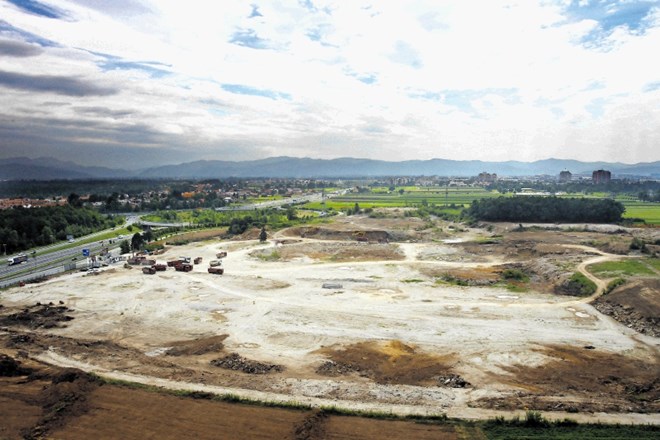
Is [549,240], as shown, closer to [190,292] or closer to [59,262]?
[190,292]

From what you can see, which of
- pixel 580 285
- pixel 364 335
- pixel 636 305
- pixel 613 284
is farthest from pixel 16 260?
pixel 613 284

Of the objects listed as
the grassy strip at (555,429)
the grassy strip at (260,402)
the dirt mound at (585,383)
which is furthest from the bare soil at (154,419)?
the dirt mound at (585,383)

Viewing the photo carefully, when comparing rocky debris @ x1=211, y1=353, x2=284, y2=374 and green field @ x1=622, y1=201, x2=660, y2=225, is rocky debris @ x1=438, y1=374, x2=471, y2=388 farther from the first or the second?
green field @ x1=622, y1=201, x2=660, y2=225

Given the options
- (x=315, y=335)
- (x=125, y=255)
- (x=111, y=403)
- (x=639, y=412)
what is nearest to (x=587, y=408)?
(x=639, y=412)

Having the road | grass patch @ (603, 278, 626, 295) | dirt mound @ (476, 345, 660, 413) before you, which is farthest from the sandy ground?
the road

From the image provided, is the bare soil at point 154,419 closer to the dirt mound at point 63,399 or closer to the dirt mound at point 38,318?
the dirt mound at point 63,399

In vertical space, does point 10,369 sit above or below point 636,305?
below

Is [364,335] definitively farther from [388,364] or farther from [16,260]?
[16,260]
